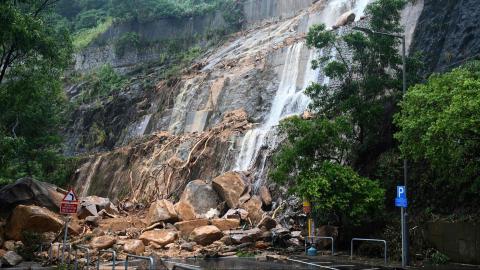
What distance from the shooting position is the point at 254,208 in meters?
22.7

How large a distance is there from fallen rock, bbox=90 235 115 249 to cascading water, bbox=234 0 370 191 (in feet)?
28.5

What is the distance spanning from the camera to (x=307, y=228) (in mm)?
20141

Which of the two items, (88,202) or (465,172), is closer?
(465,172)

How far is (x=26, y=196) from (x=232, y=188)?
9.66 meters

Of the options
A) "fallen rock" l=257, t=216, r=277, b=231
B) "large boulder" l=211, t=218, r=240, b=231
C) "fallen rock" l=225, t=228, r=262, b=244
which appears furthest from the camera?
"large boulder" l=211, t=218, r=240, b=231

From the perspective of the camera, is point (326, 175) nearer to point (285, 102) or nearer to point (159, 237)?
point (159, 237)

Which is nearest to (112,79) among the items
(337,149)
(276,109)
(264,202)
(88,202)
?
(276,109)

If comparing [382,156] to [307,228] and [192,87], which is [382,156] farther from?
[192,87]

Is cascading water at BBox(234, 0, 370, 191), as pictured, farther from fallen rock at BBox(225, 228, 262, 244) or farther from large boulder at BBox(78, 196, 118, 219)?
large boulder at BBox(78, 196, 118, 219)

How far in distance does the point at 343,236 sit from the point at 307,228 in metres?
1.82

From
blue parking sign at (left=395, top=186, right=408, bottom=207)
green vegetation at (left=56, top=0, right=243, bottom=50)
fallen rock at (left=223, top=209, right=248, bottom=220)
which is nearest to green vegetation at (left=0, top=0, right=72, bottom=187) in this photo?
fallen rock at (left=223, top=209, right=248, bottom=220)

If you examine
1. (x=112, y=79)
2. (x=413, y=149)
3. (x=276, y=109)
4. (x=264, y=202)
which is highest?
(x=112, y=79)

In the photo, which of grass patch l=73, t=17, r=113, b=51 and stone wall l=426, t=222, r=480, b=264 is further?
grass patch l=73, t=17, r=113, b=51

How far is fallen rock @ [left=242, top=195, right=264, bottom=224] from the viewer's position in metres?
22.1
